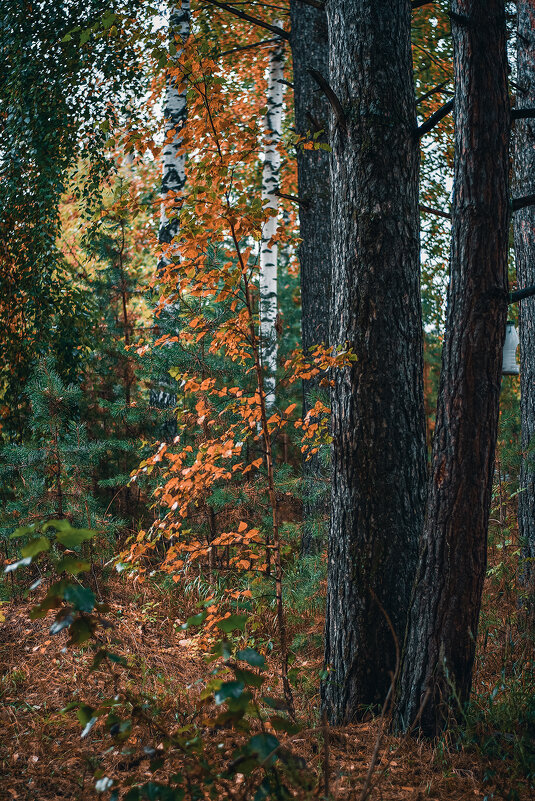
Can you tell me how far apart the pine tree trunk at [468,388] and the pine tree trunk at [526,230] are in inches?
85.6

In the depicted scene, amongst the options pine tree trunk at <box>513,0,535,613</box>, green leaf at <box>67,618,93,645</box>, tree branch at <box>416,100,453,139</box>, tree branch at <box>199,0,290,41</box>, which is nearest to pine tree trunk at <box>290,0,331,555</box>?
tree branch at <box>199,0,290,41</box>

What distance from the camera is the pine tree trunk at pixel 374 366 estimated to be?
9.62 feet

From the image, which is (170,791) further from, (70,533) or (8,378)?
(8,378)

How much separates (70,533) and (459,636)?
71.0 inches

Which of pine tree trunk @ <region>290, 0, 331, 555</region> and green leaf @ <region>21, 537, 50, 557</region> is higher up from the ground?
pine tree trunk @ <region>290, 0, 331, 555</region>

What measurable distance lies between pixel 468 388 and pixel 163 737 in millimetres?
1934

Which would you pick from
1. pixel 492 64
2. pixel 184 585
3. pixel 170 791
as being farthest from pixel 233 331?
pixel 184 585

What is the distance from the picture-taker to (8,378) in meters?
6.07

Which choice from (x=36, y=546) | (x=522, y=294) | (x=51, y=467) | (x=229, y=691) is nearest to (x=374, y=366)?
(x=522, y=294)

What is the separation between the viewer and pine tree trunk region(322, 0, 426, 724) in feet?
9.62

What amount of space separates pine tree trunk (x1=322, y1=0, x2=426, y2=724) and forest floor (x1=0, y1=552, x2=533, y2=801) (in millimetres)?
387

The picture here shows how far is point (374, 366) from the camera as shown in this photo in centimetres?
299

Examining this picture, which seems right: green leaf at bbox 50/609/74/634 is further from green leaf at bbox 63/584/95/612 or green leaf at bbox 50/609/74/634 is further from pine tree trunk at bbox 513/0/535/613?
pine tree trunk at bbox 513/0/535/613

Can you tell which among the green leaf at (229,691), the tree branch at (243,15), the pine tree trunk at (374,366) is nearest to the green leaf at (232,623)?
the green leaf at (229,691)
